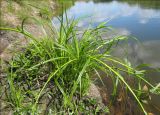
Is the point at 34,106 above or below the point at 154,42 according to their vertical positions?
above

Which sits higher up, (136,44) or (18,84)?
(18,84)

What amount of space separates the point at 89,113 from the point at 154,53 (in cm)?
357

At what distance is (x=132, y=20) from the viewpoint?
9727mm

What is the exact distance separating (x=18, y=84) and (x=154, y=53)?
12.6 feet

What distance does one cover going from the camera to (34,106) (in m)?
2.70

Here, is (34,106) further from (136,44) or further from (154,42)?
(154,42)

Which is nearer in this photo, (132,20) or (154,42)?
(154,42)

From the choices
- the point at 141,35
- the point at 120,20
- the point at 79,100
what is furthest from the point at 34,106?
the point at 120,20

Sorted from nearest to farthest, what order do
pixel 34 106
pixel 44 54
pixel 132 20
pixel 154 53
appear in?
pixel 34 106, pixel 44 54, pixel 154 53, pixel 132 20

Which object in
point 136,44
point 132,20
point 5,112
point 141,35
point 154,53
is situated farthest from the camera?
point 132,20

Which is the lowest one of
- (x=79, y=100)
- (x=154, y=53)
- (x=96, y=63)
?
(x=154, y=53)

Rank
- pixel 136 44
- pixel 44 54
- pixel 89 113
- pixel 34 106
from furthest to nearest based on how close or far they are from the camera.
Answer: pixel 136 44 → pixel 44 54 → pixel 89 113 → pixel 34 106

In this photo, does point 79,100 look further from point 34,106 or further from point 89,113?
point 34,106

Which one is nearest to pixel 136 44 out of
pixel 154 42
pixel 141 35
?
pixel 154 42
